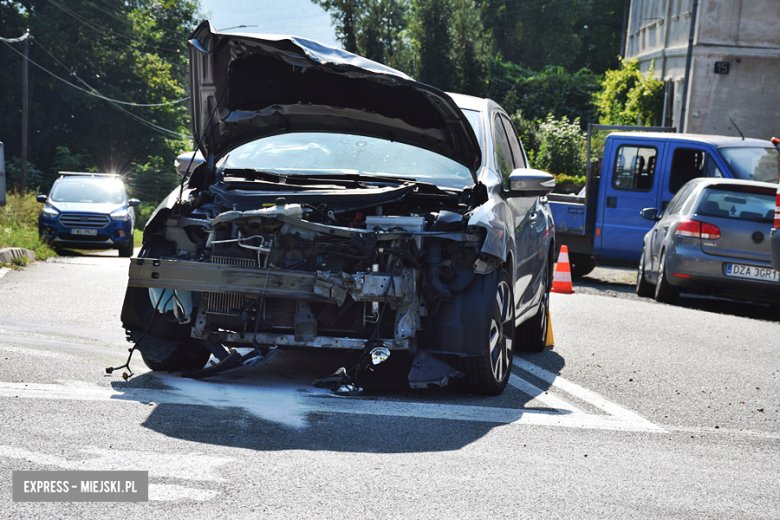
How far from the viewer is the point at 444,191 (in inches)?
234

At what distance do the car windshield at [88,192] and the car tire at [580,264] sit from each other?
34.4 ft

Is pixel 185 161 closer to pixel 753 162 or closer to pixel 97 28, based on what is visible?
pixel 753 162

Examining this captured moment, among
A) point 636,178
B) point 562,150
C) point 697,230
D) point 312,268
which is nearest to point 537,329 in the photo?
point 312,268

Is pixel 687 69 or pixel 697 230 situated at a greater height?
pixel 687 69

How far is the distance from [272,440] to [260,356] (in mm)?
1025

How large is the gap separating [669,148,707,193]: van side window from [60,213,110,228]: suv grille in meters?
11.6

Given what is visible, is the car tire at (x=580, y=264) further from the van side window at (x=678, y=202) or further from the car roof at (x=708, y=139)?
the van side window at (x=678, y=202)

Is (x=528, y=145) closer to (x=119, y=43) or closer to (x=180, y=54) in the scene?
(x=119, y=43)

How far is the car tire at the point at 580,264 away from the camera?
621 inches

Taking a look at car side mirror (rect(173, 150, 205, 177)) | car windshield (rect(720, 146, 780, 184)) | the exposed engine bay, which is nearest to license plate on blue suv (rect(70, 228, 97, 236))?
car windshield (rect(720, 146, 780, 184))

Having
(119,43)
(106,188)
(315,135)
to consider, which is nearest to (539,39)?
(119,43)

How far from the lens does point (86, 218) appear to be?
20.3m

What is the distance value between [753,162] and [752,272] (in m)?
3.50

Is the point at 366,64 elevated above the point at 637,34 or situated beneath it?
situated beneath
